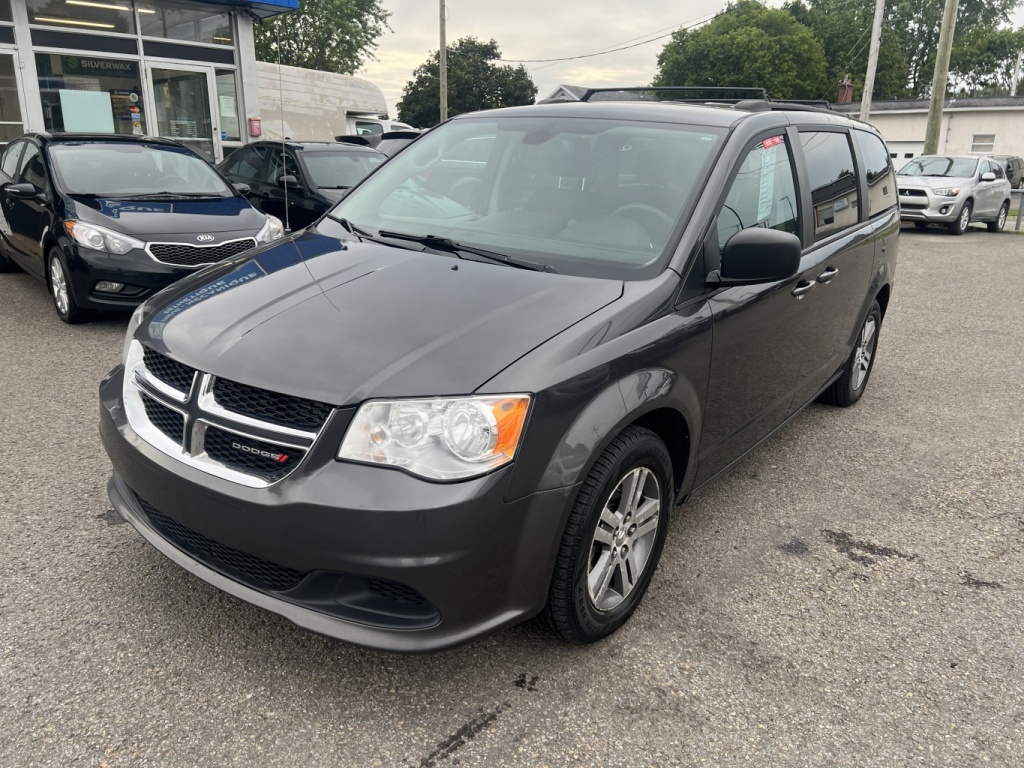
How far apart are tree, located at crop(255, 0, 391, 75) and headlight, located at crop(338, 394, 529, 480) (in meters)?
48.4

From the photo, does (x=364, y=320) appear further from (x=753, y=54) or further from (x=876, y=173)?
(x=753, y=54)

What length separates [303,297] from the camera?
2.71 m

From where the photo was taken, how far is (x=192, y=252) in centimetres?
648

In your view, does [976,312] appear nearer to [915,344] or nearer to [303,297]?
[915,344]

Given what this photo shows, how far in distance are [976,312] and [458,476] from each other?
8.48 m

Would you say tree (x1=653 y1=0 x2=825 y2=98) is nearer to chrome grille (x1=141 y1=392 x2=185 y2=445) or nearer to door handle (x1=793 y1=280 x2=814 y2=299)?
door handle (x1=793 y1=280 x2=814 y2=299)

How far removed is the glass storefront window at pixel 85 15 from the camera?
45.3 ft

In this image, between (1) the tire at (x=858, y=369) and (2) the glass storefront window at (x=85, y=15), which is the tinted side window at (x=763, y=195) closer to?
(1) the tire at (x=858, y=369)

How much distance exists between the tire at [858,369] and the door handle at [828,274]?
1.00 meters

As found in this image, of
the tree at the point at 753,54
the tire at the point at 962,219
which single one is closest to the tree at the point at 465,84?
the tree at the point at 753,54

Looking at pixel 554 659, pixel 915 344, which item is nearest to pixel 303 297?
pixel 554 659

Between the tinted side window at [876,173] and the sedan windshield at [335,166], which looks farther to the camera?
the sedan windshield at [335,166]

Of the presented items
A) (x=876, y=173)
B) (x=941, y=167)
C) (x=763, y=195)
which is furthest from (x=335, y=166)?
(x=941, y=167)

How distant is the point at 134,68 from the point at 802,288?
1514cm
